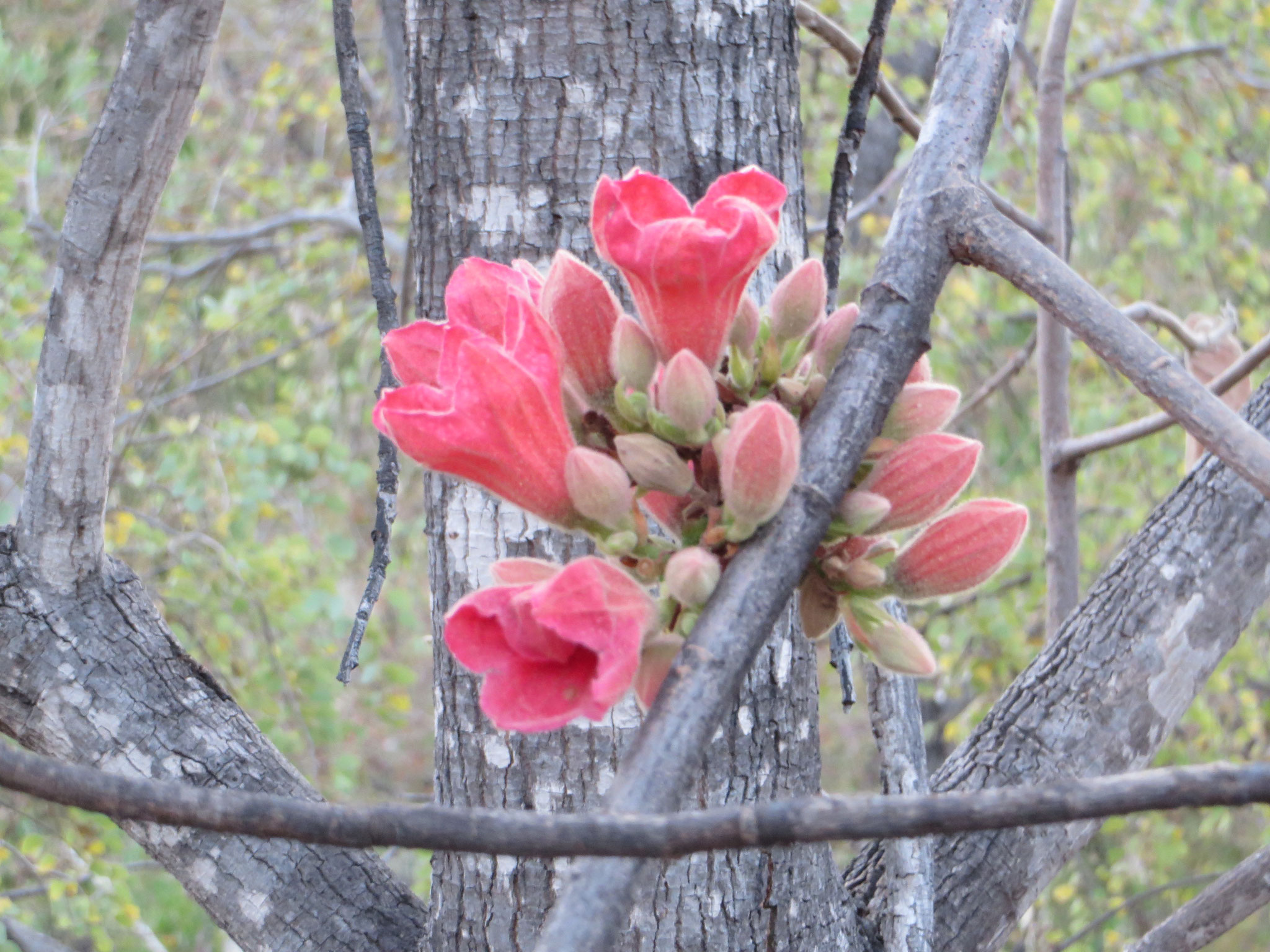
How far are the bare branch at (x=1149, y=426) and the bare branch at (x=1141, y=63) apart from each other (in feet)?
7.43

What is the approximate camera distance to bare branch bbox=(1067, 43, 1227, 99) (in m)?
3.71

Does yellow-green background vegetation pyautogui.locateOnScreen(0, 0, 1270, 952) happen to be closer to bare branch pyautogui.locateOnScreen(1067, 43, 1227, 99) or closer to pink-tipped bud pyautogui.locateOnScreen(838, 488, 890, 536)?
bare branch pyautogui.locateOnScreen(1067, 43, 1227, 99)

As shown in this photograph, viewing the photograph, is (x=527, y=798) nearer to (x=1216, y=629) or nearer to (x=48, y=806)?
(x=1216, y=629)

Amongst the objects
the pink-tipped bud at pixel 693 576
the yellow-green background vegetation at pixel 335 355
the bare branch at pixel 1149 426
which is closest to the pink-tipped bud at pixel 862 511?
the pink-tipped bud at pixel 693 576

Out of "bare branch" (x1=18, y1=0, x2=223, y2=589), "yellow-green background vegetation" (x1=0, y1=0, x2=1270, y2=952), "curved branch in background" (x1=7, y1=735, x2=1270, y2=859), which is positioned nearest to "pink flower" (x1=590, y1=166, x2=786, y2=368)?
"curved branch in background" (x1=7, y1=735, x2=1270, y2=859)

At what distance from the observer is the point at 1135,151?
5023 mm

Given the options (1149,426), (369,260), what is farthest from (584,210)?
(1149,426)

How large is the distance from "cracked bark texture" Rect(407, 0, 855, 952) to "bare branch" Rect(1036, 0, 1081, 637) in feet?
2.90

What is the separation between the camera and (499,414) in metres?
0.59

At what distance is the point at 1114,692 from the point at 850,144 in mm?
680

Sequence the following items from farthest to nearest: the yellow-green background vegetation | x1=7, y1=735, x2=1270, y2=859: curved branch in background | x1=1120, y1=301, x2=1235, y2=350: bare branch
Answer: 1. the yellow-green background vegetation
2. x1=1120, y1=301, x2=1235, y2=350: bare branch
3. x1=7, y1=735, x2=1270, y2=859: curved branch in background

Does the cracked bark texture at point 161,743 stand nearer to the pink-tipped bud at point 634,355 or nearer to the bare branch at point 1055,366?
the pink-tipped bud at point 634,355

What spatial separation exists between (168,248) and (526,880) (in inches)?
173

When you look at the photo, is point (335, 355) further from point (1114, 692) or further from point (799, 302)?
point (799, 302)
